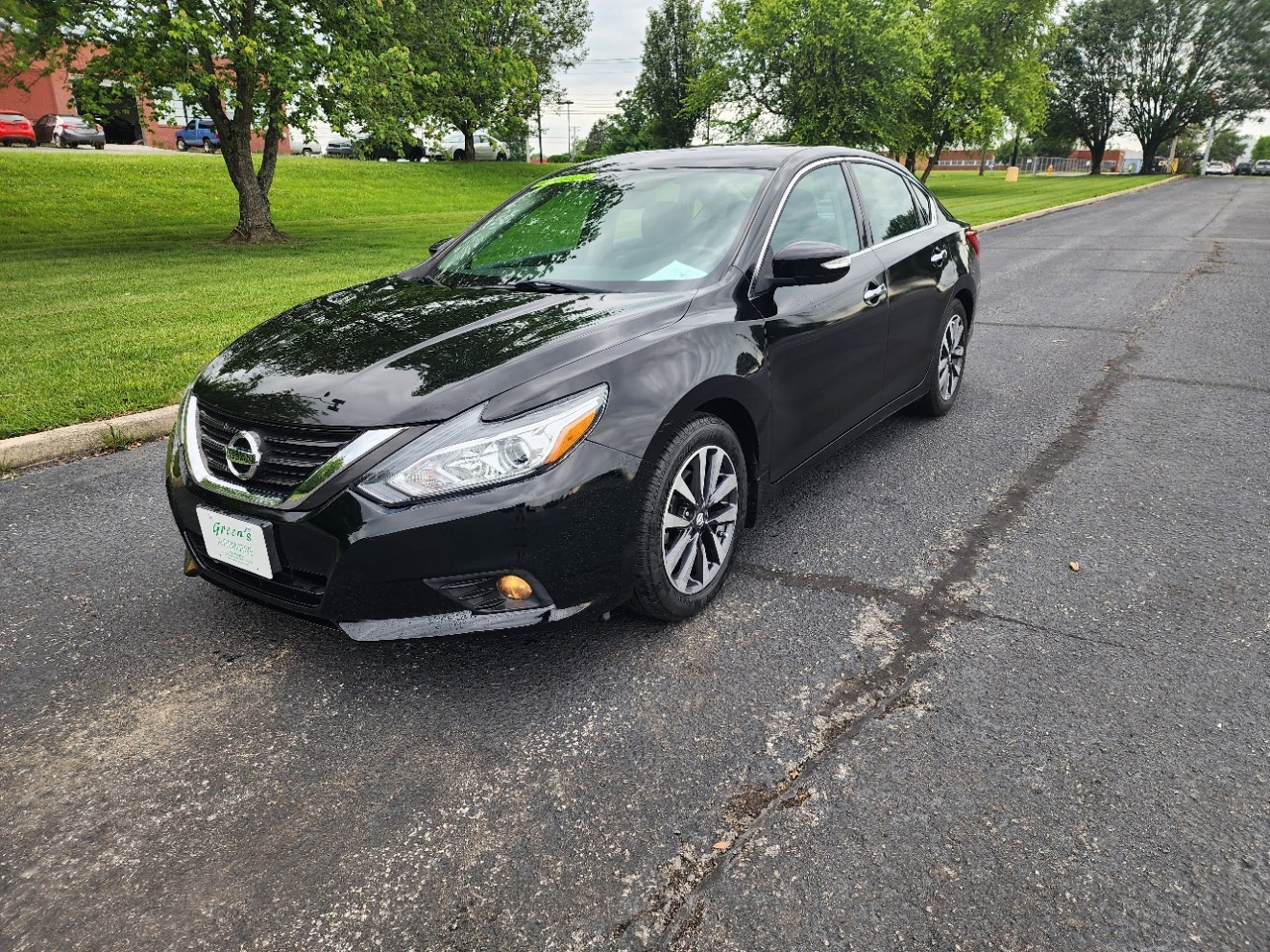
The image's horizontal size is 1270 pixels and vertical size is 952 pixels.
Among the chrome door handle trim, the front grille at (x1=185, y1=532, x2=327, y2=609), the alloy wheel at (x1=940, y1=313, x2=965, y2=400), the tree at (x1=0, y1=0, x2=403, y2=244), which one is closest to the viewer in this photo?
the front grille at (x1=185, y1=532, x2=327, y2=609)

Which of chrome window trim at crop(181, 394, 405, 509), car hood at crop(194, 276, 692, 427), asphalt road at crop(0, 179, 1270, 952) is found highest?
car hood at crop(194, 276, 692, 427)

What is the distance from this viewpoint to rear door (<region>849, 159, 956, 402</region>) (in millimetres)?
4348

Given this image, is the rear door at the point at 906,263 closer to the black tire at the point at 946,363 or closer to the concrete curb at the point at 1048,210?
the black tire at the point at 946,363

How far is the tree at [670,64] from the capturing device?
5525 centimetres

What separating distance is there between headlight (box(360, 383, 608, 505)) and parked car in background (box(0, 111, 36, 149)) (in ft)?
125

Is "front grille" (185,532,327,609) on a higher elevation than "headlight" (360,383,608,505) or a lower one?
lower

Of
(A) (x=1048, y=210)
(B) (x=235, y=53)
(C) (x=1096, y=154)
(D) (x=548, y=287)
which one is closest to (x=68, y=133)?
(B) (x=235, y=53)

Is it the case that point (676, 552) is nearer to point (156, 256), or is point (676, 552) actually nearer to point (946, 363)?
point (946, 363)

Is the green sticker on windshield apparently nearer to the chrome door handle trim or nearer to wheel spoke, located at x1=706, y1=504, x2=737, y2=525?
the chrome door handle trim

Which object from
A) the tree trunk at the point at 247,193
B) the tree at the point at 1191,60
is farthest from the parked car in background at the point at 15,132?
the tree at the point at 1191,60

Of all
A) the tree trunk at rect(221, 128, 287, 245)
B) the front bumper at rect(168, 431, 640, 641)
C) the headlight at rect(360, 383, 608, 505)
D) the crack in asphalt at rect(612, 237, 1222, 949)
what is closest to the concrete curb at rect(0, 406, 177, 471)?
the front bumper at rect(168, 431, 640, 641)

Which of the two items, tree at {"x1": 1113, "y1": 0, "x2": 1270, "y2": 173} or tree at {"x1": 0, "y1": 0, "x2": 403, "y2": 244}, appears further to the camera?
tree at {"x1": 1113, "y1": 0, "x2": 1270, "y2": 173}

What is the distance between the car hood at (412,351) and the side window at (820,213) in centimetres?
79

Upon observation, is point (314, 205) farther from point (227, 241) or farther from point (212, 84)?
point (212, 84)
